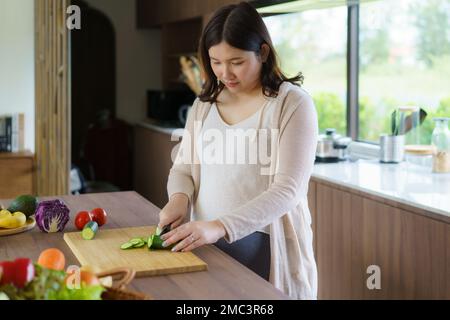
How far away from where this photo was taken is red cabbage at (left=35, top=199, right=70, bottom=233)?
78.8 inches

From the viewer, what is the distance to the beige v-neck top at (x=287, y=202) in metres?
1.82

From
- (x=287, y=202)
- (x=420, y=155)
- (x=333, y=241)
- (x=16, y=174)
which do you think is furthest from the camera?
(x=16, y=174)

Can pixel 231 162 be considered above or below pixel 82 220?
above

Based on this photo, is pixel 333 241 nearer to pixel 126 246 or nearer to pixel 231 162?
pixel 231 162

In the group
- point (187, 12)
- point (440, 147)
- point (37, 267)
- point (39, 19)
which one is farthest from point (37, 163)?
point (37, 267)

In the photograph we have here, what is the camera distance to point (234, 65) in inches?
76.9

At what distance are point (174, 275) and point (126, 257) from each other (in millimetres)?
161

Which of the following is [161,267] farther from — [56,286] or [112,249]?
[56,286]

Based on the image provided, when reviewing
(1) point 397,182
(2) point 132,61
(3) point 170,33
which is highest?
(3) point 170,33

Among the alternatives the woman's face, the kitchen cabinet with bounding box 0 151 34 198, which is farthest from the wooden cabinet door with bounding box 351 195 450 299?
the kitchen cabinet with bounding box 0 151 34 198

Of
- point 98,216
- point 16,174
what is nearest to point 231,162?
point 98,216

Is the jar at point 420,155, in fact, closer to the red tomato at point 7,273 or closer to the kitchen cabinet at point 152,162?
the kitchen cabinet at point 152,162

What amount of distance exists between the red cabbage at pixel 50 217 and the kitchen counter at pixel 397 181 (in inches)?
45.0

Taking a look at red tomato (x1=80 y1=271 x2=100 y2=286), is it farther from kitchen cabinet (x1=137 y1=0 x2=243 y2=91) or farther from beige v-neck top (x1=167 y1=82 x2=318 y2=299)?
kitchen cabinet (x1=137 y1=0 x2=243 y2=91)
